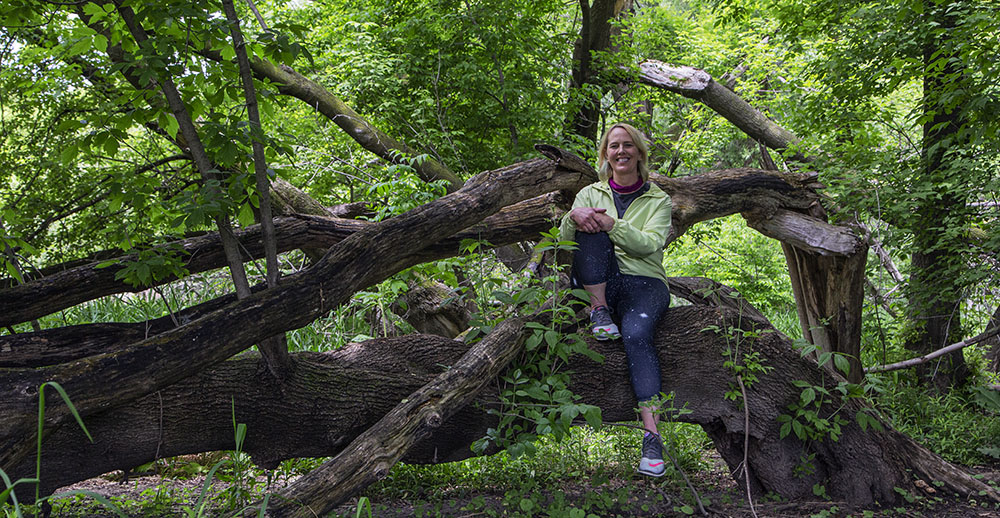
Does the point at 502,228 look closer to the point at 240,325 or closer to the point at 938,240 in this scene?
the point at 240,325

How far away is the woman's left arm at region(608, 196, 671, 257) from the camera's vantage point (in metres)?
3.52

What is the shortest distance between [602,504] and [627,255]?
130 centimetres

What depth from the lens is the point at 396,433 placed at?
9.26 ft

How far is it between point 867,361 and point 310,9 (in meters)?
8.30

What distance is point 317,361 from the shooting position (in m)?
3.58

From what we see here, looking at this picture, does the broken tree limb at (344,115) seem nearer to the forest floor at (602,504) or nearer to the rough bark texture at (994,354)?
the forest floor at (602,504)

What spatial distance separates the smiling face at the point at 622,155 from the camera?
3.91 metres

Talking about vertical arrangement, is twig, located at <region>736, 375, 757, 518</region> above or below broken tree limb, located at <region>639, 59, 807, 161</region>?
below

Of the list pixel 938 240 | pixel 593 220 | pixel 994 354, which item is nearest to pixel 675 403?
pixel 593 220

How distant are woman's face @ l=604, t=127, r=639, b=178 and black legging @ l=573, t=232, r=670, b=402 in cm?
50

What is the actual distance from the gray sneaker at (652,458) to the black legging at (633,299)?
0.29 meters

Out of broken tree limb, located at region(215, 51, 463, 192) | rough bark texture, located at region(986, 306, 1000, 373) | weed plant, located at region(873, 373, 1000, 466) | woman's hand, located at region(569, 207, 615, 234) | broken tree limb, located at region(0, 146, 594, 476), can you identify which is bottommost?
weed plant, located at region(873, 373, 1000, 466)

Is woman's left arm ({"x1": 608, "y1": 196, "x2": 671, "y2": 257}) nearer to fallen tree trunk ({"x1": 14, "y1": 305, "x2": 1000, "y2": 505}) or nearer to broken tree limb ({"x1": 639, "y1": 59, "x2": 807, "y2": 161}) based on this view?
fallen tree trunk ({"x1": 14, "y1": 305, "x2": 1000, "y2": 505})

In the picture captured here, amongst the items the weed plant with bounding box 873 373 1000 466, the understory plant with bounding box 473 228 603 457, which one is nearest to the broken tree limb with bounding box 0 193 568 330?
the understory plant with bounding box 473 228 603 457
